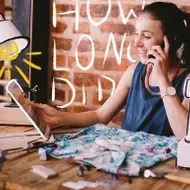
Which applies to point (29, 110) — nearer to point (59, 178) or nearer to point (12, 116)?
point (12, 116)

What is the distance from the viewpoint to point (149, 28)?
2.24m

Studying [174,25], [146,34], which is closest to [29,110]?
[146,34]

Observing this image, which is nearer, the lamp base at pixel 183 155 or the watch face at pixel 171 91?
the lamp base at pixel 183 155

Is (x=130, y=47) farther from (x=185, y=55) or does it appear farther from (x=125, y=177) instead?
(x=125, y=177)

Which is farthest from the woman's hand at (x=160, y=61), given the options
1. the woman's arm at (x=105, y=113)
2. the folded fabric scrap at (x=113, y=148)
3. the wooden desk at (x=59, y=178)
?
the wooden desk at (x=59, y=178)

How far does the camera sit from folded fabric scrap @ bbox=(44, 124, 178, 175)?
1558 millimetres

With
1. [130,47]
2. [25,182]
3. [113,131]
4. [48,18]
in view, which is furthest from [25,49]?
[25,182]

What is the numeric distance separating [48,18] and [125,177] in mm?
1396

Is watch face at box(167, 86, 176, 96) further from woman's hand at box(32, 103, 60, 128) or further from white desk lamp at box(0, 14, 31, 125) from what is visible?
white desk lamp at box(0, 14, 31, 125)

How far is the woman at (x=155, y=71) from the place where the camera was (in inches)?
86.2

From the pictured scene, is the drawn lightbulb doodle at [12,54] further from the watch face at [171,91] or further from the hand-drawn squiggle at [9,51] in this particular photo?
the watch face at [171,91]

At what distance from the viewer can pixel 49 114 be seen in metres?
2.20

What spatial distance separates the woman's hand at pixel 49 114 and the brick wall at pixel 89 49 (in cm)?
42

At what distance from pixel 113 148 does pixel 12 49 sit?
103 cm
